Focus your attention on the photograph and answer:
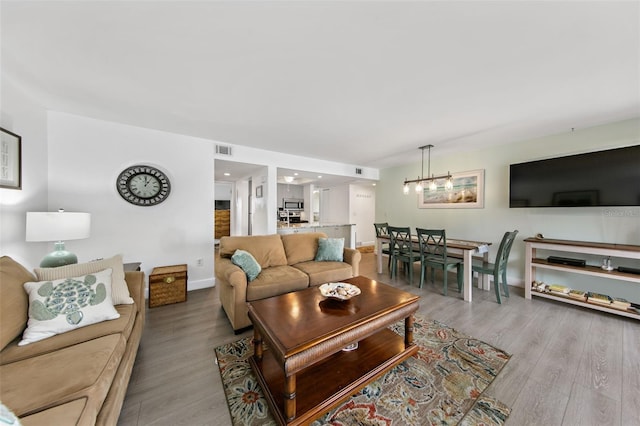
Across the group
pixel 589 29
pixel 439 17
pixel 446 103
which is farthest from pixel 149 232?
pixel 589 29

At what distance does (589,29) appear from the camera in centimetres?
140

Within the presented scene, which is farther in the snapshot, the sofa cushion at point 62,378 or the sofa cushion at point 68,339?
the sofa cushion at point 68,339

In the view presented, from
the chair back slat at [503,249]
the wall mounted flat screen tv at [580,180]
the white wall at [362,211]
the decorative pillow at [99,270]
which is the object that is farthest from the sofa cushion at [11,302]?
the white wall at [362,211]

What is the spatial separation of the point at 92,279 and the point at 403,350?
8.12 ft

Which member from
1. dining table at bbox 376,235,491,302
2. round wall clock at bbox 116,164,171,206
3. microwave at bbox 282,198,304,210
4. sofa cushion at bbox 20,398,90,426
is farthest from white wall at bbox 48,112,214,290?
microwave at bbox 282,198,304,210

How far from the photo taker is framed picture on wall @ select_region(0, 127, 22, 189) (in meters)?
1.88

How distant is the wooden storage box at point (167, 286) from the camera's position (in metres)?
2.82

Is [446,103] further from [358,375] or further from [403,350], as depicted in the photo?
[358,375]

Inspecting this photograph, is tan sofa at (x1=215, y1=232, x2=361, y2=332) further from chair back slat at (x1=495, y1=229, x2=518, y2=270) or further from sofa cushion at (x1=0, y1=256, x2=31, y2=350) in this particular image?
chair back slat at (x1=495, y1=229, x2=518, y2=270)

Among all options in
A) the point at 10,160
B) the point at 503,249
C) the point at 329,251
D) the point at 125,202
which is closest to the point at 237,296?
the point at 329,251

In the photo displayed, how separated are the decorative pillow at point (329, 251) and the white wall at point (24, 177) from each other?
3143mm

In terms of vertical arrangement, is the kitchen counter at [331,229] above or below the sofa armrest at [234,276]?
above

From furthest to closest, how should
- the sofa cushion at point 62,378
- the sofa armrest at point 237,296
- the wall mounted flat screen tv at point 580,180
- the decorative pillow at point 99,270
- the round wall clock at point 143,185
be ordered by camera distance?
the round wall clock at point 143,185
the wall mounted flat screen tv at point 580,180
the sofa armrest at point 237,296
the decorative pillow at point 99,270
the sofa cushion at point 62,378

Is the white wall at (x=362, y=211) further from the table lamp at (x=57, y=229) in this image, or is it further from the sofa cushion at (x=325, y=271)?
the table lamp at (x=57, y=229)
